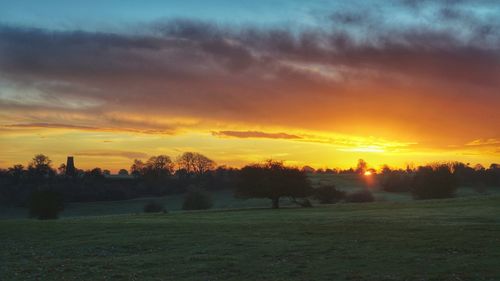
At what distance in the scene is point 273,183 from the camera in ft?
287

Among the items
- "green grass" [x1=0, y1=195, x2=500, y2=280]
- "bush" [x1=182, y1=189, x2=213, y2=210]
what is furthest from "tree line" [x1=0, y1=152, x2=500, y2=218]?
"green grass" [x1=0, y1=195, x2=500, y2=280]

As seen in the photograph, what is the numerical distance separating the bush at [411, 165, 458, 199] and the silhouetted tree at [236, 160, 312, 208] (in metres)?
32.7

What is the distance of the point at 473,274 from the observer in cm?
2139

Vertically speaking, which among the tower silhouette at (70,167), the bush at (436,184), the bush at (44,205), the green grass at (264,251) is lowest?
the green grass at (264,251)

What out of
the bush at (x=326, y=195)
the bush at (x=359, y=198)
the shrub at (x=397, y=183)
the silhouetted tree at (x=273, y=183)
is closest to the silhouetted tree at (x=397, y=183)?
the shrub at (x=397, y=183)

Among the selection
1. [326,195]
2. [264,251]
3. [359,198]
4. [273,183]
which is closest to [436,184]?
[359,198]

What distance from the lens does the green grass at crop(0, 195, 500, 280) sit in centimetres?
2291

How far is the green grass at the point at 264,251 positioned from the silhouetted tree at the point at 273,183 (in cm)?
4118

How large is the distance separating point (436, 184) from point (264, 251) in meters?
88.1

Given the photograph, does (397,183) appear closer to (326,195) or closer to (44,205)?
(326,195)

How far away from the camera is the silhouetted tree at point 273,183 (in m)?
87.4

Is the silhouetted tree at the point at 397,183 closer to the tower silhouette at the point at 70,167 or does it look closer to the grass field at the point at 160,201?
the grass field at the point at 160,201

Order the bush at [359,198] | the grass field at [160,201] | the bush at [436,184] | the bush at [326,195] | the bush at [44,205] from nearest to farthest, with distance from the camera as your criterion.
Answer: the bush at [44,205], the bush at [326,195], the bush at [359,198], the bush at [436,184], the grass field at [160,201]

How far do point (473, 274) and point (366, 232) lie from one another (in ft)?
52.8
